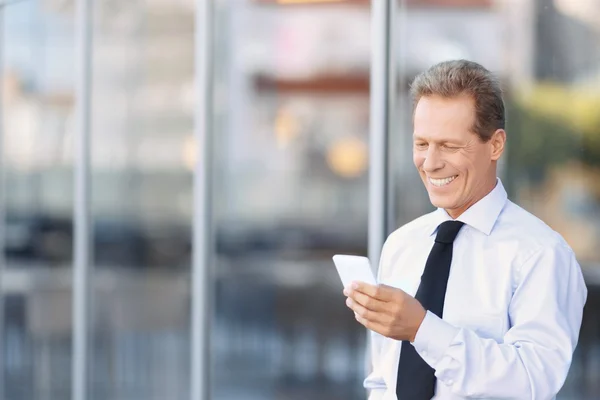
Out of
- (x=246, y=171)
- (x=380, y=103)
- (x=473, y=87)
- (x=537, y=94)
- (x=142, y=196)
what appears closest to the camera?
(x=473, y=87)

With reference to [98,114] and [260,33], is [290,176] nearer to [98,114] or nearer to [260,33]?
[260,33]

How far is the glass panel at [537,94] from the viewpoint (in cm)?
378

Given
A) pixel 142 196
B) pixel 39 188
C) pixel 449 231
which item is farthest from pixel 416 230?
pixel 39 188

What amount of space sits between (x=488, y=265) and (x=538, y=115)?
1794 millimetres

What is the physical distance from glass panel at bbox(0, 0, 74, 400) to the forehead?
4106 mm

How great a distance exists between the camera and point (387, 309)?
1940mm

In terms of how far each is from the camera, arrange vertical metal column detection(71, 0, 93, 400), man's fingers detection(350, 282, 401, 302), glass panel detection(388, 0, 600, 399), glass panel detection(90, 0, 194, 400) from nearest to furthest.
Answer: man's fingers detection(350, 282, 401, 302), glass panel detection(388, 0, 600, 399), glass panel detection(90, 0, 194, 400), vertical metal column detection(71, 0, 93, 400)

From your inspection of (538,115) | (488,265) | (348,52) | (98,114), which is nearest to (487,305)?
(488,265)

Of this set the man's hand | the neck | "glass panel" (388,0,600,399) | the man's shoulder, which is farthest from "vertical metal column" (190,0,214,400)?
the man's hand

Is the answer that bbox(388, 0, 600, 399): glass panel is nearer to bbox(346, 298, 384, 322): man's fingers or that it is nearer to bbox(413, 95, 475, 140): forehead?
bbox(413, 95, 475, 140): forehead

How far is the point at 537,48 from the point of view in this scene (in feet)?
12.6

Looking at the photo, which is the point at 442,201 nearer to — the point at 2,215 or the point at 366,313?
the point at 366,313

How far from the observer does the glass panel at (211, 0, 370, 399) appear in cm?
438

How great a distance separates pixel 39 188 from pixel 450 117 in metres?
4.39
